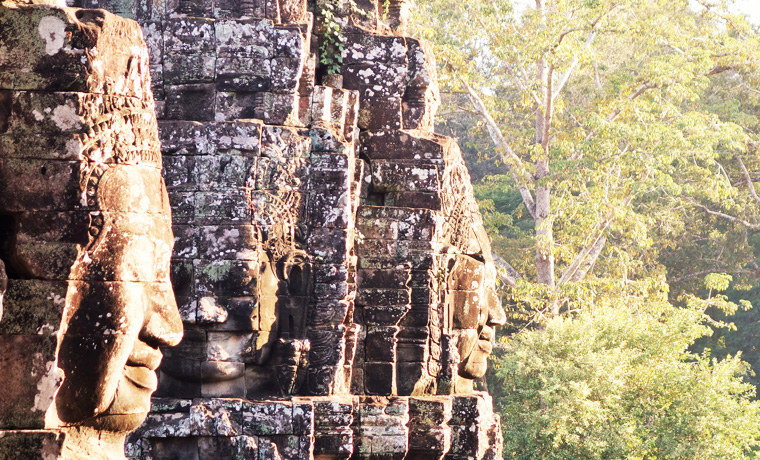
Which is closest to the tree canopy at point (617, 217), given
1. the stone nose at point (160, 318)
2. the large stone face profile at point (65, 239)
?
the stone nose at point (160, 318)

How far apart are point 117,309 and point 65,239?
356 mm

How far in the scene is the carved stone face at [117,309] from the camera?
15.8 feet

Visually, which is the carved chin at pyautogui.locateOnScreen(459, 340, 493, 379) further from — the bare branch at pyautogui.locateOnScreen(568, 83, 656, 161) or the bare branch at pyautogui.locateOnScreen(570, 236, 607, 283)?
the bare branch at pyautogui.locateOnScreen(568, 83, 656, 161)

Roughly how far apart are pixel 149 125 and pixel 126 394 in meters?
1.18

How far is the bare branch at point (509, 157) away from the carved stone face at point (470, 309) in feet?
37.6

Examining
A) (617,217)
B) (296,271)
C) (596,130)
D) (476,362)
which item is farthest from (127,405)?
(596,130)

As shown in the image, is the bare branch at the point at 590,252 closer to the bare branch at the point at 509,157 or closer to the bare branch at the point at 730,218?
the bare branch at the point at 509,157

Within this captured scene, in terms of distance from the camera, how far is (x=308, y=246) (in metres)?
9.48

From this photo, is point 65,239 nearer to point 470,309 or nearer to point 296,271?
point 296,271

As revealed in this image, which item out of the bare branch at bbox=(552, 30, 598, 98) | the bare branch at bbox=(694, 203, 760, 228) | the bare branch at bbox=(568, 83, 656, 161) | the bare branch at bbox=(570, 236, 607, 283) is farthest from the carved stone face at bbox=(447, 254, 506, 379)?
the bare branch at bbox=(694, 203, 760, 228)

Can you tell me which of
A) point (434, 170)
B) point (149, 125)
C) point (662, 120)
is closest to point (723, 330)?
point (662, 120)

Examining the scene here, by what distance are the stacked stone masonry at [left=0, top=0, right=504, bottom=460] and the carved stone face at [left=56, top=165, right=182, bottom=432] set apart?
73.3 inches

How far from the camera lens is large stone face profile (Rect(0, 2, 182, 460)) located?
4727mm

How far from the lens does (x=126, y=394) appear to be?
A: 5.02 m
